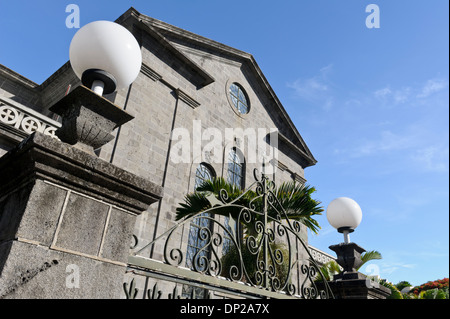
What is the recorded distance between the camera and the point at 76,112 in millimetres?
2344

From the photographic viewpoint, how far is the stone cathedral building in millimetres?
8234

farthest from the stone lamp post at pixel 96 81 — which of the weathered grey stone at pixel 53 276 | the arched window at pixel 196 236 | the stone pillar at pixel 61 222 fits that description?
the arched window at pixel 196 236

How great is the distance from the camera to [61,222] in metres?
1.93

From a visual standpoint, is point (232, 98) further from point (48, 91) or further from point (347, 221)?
point (347, 221)

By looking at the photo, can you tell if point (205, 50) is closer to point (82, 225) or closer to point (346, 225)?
point (346, 225)

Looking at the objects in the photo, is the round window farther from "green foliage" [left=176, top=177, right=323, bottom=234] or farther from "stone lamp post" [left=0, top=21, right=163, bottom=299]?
"stone lamp post" [left=0, top=21, right=163, bottom=299]

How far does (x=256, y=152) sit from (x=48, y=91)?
989 centimetres

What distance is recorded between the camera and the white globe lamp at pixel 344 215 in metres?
5.11

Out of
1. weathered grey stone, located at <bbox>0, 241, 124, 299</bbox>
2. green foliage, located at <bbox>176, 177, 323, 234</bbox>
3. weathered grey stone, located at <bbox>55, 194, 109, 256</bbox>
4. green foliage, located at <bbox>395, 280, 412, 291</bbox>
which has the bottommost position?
weathered grey stone, located at <bbox>0, 241, 124, 299</bbox>
